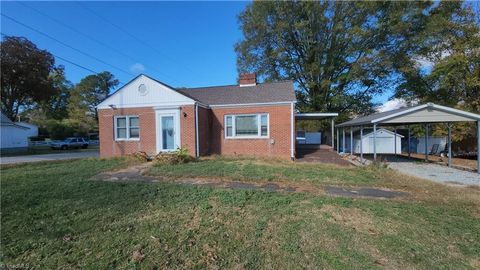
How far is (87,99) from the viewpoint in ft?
182

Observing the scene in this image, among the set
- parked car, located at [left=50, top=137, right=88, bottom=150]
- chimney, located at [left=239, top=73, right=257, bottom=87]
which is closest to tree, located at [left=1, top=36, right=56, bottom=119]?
parked car, located at [left=50, top=137, right=88, bottom=150]

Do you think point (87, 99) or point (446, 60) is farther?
point (87, 99)

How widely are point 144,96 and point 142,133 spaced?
6.89 feet

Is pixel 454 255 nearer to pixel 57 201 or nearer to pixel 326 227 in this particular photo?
pixel 326 227

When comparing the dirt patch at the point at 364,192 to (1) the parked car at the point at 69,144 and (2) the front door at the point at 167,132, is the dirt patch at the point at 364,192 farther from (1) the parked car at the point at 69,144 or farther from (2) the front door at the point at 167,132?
(1) the parked car at the point at 69,144

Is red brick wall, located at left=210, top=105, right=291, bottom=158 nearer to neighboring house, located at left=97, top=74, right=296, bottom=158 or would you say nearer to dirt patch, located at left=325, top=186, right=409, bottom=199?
neighboring house, located at left=97, top=74, right=296, bottom=158

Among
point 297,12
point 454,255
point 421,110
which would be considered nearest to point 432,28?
point 297,12

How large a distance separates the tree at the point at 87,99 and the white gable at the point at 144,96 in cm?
4172

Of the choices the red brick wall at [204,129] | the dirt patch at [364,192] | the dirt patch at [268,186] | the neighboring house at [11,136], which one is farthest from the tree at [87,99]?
the dirt patch at [364,192]

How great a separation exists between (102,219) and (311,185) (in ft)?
17.1

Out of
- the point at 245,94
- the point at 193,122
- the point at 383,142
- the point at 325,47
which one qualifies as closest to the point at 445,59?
the point at 383,142

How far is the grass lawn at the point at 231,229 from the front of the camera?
3277 millimetres

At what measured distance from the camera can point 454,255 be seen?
3.42m

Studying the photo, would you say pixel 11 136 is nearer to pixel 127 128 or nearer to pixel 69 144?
pixel 69 144
